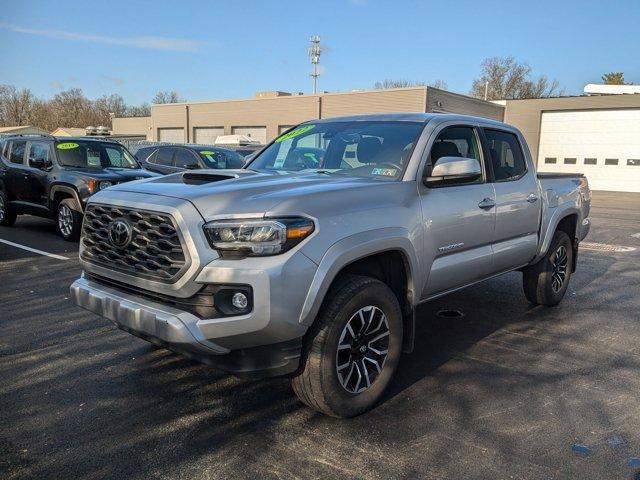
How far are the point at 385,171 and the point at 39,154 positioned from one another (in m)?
8.29

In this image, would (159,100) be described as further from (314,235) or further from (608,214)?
(314,235)

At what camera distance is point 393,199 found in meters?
3.57

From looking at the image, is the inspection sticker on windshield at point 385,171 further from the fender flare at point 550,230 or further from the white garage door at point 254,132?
the white garage door at point 254,132

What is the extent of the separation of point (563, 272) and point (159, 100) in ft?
330

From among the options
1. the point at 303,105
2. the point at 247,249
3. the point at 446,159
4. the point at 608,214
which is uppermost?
the point at 303,105

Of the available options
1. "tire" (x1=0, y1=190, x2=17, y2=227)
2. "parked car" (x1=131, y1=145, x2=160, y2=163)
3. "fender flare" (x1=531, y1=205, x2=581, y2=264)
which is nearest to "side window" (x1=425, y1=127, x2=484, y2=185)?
"fender flare" (x1=531, y1=205, x2=581, y2=264)

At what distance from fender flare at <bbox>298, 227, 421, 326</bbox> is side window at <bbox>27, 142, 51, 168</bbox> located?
824cm

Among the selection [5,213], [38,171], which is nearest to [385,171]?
[38,171]

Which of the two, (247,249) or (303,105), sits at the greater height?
(303,105)

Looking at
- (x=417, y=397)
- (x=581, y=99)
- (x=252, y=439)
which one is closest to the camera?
(x=252, y=439)

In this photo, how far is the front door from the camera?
3871mm

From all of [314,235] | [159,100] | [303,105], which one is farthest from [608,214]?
[159,100]

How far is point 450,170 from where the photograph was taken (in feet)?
12.5

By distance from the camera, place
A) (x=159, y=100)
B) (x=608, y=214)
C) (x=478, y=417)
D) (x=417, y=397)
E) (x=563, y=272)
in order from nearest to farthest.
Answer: (x=478, y=417) → (x=417, y=397) → (x=563, y=272) → (x=608, y=214) → (x=159, y=100)
